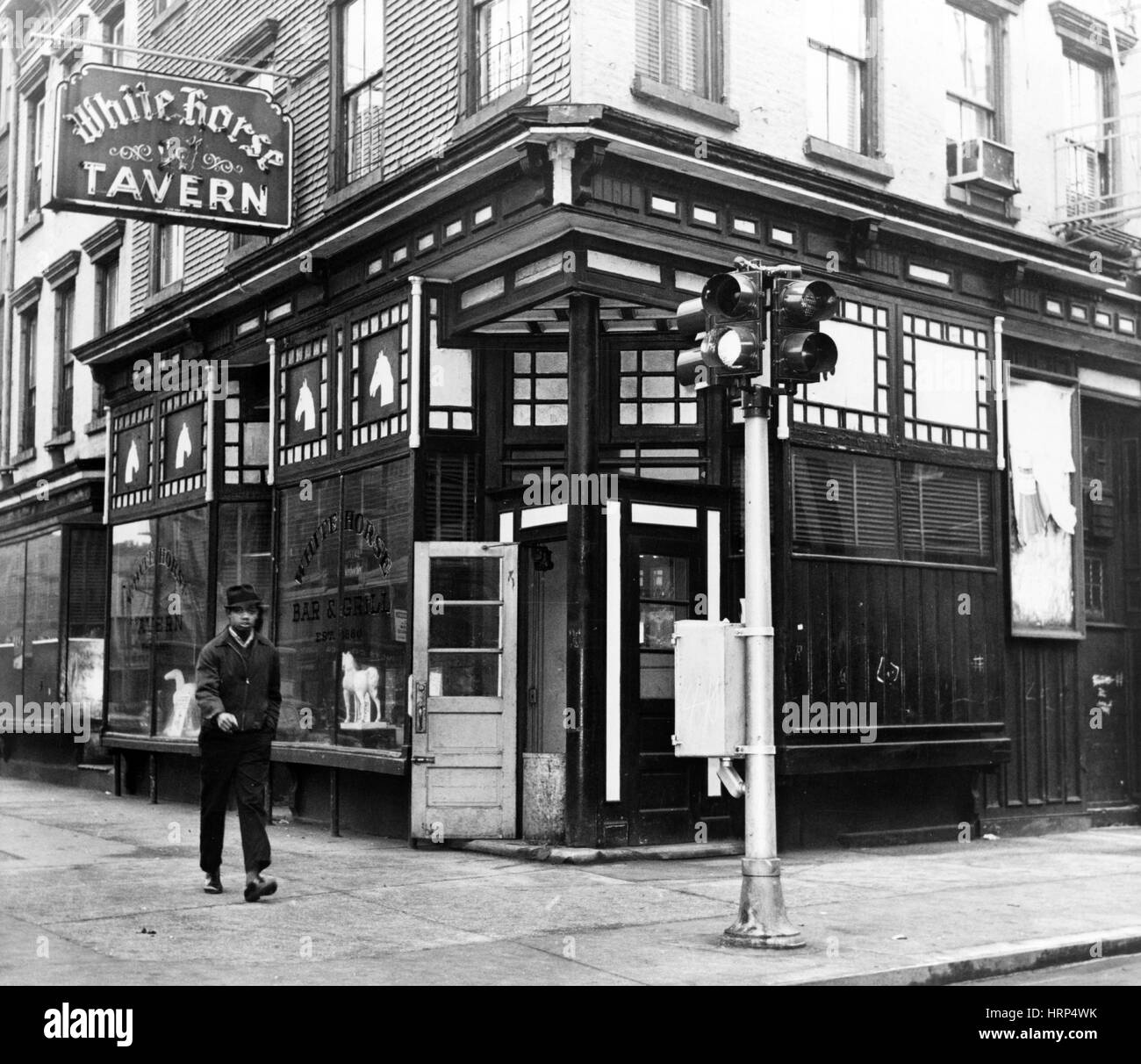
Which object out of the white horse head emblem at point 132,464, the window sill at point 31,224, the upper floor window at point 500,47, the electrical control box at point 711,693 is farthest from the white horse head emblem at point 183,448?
the electrical control box at point 711,693

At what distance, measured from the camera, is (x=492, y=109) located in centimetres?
1338

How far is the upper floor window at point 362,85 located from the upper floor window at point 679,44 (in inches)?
125

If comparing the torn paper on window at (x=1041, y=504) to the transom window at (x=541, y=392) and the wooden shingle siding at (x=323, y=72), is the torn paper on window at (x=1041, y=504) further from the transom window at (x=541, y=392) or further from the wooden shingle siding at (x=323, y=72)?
the wooden shingle siding at (x=323, y=72)

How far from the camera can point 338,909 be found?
32.7 feet

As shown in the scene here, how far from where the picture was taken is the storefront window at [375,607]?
13906 mm

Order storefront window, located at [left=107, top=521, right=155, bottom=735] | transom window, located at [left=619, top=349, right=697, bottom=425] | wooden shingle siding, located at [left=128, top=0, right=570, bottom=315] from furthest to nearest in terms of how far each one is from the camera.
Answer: storefront window, located at [left=107, top=521, right=155, bottom=735] < transom window, located at [left=619, top=349, right=697, bottom=425] < wooden shingle siding, located at [left=128, top=0, right=570, bottom=315]

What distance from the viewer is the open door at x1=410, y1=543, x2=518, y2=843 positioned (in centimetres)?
1330

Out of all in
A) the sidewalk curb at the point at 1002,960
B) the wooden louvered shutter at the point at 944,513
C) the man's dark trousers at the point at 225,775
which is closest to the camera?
the sidewalk curb at the point at 1002,960

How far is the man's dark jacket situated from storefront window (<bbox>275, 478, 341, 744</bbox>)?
4.10m

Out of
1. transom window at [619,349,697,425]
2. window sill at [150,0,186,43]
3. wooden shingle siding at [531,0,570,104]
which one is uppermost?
window sill at [150,0,186,43]

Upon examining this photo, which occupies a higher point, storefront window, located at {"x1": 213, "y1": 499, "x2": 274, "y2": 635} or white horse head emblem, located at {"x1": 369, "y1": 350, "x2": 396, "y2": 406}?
white horse head emblem, located at {"x1": 369, "y1": 350, "x2": 396, "y2": 406}

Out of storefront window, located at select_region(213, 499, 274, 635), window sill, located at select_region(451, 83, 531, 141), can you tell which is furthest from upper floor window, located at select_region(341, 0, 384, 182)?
storefront window, located at select_region(213, 499, 274, 635)

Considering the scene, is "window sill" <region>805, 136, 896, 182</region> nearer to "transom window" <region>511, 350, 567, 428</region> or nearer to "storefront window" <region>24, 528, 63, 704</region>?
"transom window" <region>511, 350, 567, 428</region>

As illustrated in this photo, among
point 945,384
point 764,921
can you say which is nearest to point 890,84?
point 945,384
